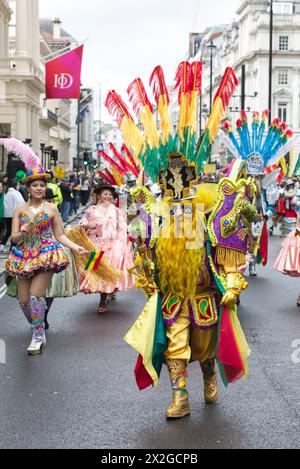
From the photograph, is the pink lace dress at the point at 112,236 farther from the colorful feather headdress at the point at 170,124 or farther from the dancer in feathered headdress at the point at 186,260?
the dancer in feathered headdress at the point at 186,260

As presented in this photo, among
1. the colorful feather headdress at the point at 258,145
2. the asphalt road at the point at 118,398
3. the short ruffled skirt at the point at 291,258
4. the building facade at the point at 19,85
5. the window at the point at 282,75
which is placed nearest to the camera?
the asphalt road at the point at 118,398

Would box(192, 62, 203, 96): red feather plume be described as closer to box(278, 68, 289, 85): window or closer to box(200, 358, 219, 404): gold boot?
box(200, 358, 219, 404): gold boot

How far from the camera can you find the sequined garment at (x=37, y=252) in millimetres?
7289


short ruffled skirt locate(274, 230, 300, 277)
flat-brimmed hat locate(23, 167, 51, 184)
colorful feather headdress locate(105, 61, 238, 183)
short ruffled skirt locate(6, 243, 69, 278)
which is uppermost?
colorful feather headdress locate(105, 61, 238, 183)

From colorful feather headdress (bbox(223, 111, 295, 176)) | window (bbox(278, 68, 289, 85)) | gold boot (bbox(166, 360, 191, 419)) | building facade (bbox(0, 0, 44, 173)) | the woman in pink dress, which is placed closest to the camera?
gold boot (bbox(166, 360, 191, 419))

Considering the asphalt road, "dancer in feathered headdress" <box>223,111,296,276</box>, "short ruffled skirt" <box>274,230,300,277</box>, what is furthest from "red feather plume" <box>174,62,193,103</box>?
"dancer in feathered headdress" <box>223,111,296,276</box>

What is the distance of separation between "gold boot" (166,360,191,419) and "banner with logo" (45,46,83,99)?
24.9 metres

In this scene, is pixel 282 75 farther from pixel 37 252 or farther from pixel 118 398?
pixel 118 398

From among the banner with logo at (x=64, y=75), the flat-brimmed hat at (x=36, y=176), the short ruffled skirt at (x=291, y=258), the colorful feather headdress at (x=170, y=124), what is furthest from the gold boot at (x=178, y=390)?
the banner with logo at (x=64, y=75)

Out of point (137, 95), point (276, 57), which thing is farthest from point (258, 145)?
point (276, 57)

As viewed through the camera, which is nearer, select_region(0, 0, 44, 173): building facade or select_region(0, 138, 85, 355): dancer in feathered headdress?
select_region(0, 138, 85, 355): dancer in feathered headdress

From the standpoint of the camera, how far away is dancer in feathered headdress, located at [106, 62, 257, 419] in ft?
17.1

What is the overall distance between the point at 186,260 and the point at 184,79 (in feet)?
4.11
